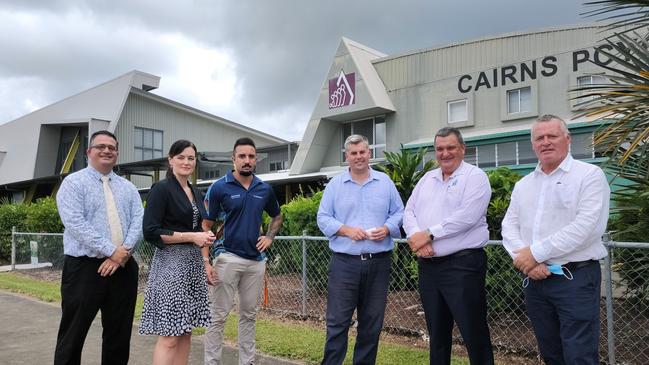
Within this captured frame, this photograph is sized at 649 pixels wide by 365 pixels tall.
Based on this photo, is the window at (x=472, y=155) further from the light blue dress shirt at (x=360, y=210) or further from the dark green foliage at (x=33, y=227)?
the light blue dress shirt at (x=360, y=210)

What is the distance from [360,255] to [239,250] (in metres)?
1.12

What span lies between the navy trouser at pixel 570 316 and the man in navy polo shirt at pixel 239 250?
2324 mm

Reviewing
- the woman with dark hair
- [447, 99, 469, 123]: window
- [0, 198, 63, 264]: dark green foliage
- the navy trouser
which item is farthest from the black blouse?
[447, 99, 469, 123]: window

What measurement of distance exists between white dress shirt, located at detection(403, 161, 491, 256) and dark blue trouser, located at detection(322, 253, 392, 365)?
474 millimetres

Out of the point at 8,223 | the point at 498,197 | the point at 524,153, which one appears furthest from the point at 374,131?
the point at 498,197

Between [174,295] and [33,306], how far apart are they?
5.96 metres

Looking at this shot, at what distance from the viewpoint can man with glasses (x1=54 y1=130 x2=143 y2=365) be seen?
3.79 metres

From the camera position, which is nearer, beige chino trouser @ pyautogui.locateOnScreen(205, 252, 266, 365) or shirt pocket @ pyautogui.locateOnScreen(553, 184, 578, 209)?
shirt pocket @ pyautogui.locateOnScreen(553, 184, 578, 209)

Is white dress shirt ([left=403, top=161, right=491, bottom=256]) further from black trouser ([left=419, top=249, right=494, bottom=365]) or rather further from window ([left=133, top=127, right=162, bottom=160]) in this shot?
window ([left=133, top=127, right=162, bottom=160])

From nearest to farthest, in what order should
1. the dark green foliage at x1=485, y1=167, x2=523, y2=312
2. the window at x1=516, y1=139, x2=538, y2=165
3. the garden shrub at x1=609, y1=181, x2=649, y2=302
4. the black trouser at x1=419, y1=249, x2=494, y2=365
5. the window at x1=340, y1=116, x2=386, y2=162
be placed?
the black trouser at x1=419, y1=249, x2=494, y2=365 → the garden shrub at x1=609, y1=181, x2=649, y2=302 → the dark green foliage at x1=485, y1=167, x2=523, y2=312 → the window at x1=516, y1=139, x2=538, y2=165 → the window at x1=340, y1=116, x2=386, y2=162

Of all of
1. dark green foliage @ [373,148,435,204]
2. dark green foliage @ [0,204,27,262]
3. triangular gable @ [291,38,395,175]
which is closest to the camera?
dark green foliage @ [373,148,435,204]

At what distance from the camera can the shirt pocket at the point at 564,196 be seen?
322cm

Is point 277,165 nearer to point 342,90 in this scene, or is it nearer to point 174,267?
point 342,90

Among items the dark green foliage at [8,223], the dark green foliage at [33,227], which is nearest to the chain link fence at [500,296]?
the dark green foliage at [33,227]
